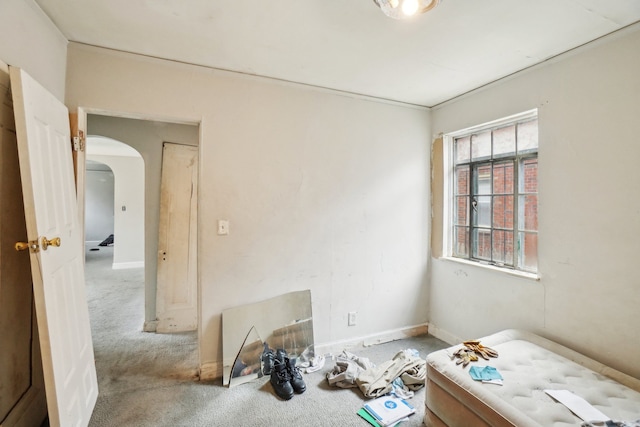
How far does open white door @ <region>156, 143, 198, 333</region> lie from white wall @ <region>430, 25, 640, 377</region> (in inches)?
121

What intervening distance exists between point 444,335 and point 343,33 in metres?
2.85

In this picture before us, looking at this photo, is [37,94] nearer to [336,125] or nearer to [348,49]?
[348,49]

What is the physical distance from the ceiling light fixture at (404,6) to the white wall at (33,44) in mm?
1733

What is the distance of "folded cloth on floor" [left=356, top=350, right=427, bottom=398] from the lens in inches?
81.4

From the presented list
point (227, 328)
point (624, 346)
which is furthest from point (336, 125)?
point (624, 346)

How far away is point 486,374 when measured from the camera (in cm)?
162

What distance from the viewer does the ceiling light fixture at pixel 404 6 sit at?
130 centimetres

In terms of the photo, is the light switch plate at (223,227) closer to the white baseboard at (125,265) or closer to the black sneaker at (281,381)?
the black sneaker at (281,381)

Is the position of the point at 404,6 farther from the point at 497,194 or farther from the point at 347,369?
the point at 347,369

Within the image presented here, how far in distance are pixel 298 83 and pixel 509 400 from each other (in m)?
2.57

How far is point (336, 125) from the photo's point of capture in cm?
266


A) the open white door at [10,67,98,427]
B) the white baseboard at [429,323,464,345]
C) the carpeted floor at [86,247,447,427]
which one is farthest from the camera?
the white baseboard at [429,323,464,345]

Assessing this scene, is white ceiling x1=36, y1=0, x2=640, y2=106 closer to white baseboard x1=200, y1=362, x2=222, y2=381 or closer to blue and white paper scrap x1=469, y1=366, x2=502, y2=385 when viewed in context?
blue and white paper scrap x1=469, y1=366, x2=502, y2=385

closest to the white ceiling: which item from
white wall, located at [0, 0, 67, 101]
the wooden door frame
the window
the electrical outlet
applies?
white wall, located at [0, 0, 67, 101]
